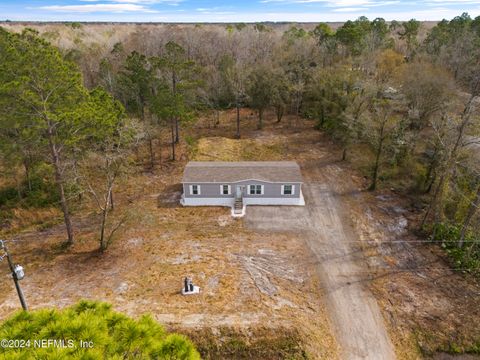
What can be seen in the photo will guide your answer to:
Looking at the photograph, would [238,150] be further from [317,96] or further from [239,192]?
[317,96]

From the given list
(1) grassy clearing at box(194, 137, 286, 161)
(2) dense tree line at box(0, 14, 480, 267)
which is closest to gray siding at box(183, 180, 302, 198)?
(2) dense tree line at box(0, 14, 480, 267)

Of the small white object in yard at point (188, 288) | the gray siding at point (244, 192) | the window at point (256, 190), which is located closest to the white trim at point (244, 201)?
the gray siding at point (244, 192)

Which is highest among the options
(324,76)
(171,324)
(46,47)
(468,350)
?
(46,47)

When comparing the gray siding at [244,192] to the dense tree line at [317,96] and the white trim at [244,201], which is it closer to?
the white trim at [244,201]

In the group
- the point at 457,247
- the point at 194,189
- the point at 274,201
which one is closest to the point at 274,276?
the point at 274,201

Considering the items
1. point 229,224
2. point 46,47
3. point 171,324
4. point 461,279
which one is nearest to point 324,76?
point 229,224

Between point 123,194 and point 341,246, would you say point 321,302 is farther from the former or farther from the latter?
point 123,194
